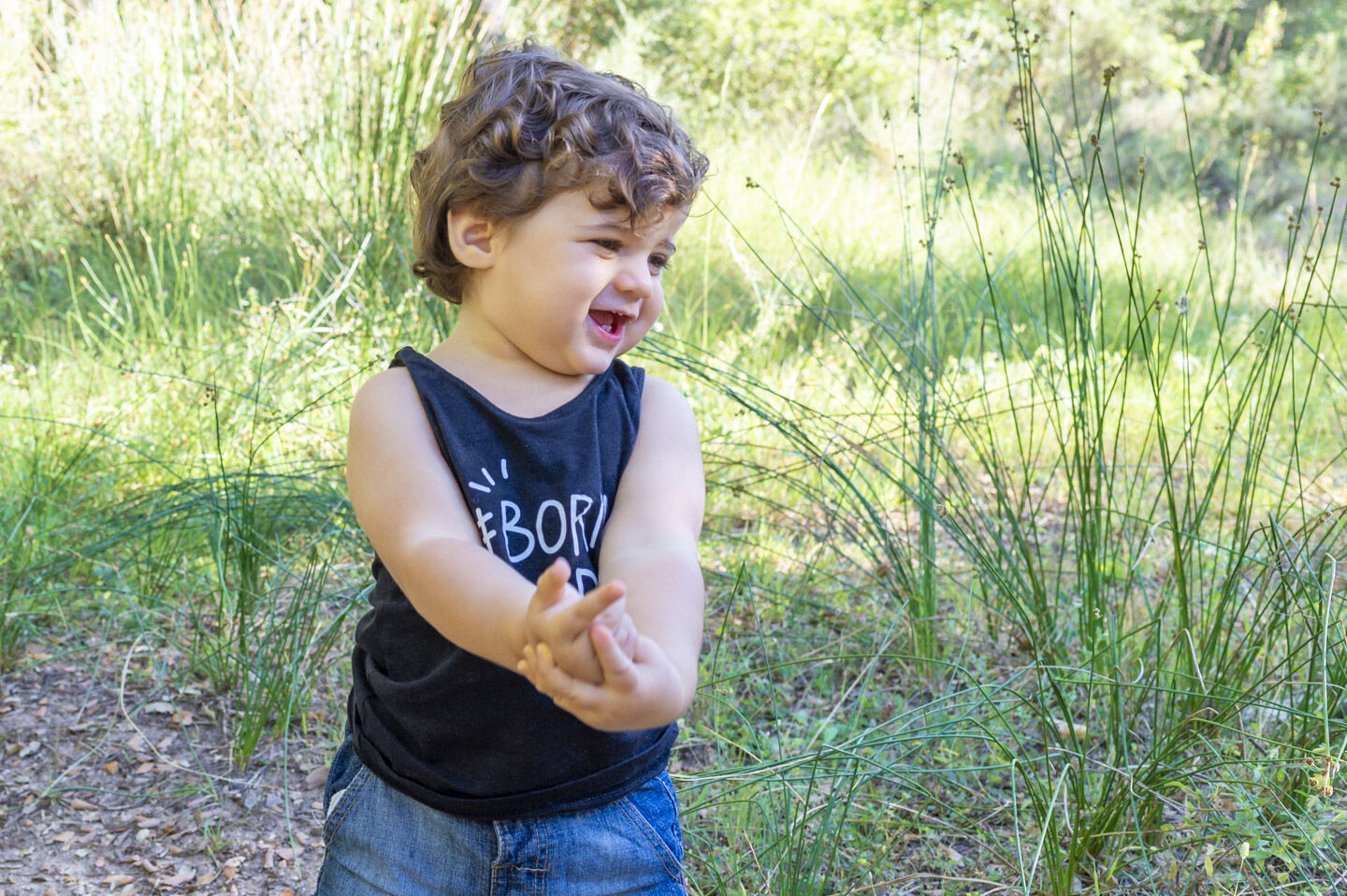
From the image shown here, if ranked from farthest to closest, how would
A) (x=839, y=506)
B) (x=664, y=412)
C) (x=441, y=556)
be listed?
(x=839, y=506)
(x=664, y=412)
(x=441, y=556)

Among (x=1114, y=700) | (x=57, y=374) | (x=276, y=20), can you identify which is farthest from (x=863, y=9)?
(x=1114, y=700)

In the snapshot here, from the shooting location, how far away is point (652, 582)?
3.15ft

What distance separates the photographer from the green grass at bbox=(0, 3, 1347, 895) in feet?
5.23

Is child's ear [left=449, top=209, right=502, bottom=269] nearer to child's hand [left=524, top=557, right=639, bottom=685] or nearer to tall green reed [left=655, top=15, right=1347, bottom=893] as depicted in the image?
child's hand [left=524, top=557, right=639, bottom=685]

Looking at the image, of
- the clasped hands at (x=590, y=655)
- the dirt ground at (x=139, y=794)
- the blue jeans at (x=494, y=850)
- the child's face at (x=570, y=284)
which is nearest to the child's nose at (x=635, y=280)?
the child's face at (x=570, y=284)

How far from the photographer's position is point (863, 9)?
1229 cm

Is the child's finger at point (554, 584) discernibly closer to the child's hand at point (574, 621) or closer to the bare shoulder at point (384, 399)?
the child's hand at point (574, 621)

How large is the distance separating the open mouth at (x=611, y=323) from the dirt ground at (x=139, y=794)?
99 cm

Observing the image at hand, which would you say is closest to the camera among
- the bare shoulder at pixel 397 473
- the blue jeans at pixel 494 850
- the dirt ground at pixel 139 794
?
the bare shoulder at pixel 397 473

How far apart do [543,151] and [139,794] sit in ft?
4.59

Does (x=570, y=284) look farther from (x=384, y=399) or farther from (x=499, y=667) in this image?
(x=499, y=667)

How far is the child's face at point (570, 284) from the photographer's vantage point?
41.8 inches

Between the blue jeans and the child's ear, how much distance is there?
53cm

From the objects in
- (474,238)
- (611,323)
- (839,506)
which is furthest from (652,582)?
(839,506)
